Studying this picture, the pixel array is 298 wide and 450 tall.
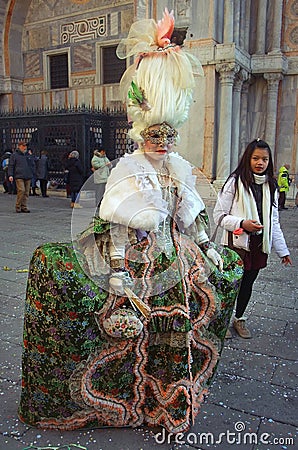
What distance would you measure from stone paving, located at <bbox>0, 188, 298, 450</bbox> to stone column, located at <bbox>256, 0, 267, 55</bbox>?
9.71 meters

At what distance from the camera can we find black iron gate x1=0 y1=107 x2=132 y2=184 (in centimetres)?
1308

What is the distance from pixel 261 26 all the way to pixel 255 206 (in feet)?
36.1

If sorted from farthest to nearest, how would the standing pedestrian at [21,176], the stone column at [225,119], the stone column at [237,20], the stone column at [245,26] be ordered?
the stone column at [245,26] < the stone column at [237,20] < the stone column at [225,119] < the standing pedestrian at [21,176]

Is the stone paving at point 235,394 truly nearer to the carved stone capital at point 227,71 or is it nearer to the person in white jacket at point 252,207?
the person in white jacket at point 252,207

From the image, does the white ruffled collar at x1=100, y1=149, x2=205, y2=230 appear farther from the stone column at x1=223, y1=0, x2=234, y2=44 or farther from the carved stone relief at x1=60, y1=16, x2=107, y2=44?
the carved stone relief at x1=60, y1=16, x2=107, y2=44

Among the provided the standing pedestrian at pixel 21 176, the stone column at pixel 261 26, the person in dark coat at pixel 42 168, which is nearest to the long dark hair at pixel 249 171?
the standing pedestrian at pixel 21 176

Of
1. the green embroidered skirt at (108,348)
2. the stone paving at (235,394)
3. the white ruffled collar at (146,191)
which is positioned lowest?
the stone paving at (235,394)

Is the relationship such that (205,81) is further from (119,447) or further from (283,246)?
(119,447)

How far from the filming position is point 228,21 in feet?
34.4

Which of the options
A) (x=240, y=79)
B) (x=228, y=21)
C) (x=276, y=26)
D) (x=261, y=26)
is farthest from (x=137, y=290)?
(x=276, y=26)

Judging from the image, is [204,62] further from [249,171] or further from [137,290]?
[137,290]

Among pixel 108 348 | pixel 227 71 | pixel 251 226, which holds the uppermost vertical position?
pixel 227 71

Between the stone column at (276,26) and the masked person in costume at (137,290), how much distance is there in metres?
11.5

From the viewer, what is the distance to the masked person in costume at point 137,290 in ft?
6.68
